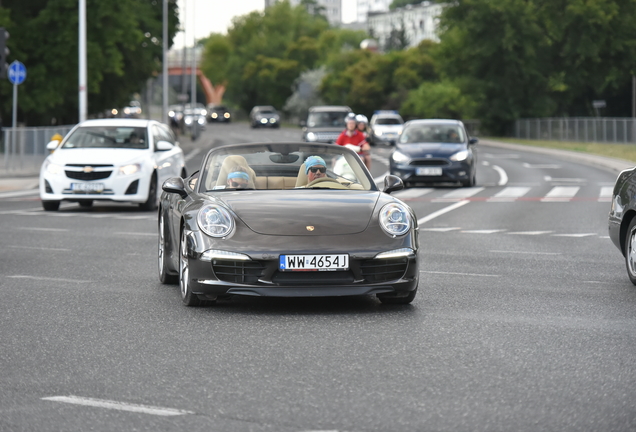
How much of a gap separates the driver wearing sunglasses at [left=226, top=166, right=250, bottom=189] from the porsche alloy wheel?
588 mm

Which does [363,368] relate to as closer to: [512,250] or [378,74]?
[512,250]

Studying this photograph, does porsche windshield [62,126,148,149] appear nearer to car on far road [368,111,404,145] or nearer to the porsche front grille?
the porsche front grille

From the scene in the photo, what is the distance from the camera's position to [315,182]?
10.2m

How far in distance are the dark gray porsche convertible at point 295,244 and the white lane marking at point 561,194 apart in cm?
1555

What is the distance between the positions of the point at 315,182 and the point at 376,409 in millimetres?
4454

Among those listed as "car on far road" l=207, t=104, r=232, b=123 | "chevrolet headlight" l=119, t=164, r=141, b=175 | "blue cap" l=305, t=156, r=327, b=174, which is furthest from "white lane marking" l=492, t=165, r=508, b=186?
"car on far road" l=207, t=104, r=232, b=123

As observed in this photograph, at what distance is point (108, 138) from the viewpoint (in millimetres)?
22047

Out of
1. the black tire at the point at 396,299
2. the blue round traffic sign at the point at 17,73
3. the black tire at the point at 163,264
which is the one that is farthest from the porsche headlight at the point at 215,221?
the blue round traffic sign at the point at 17,73

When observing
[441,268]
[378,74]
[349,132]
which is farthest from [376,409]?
[378,74]

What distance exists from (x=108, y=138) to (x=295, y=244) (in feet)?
44.4

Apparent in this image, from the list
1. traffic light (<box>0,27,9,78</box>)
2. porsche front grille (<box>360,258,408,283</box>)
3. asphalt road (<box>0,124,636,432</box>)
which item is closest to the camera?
asphalt road (<box>0,124,636,432</box>)

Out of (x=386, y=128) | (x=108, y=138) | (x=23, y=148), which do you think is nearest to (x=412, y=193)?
(x=108, y=138)

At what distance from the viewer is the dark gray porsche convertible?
355 inches

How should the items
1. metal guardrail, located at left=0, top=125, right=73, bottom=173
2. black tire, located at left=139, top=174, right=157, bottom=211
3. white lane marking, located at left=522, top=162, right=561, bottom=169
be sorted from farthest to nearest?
white lane marking, located at left=522, top=162, right=561, bottom=169
metal guardrail, located at left=0, top=125, right=73, bottom=173
black tire, located at left=139, top=174, right=157, bottom=211
